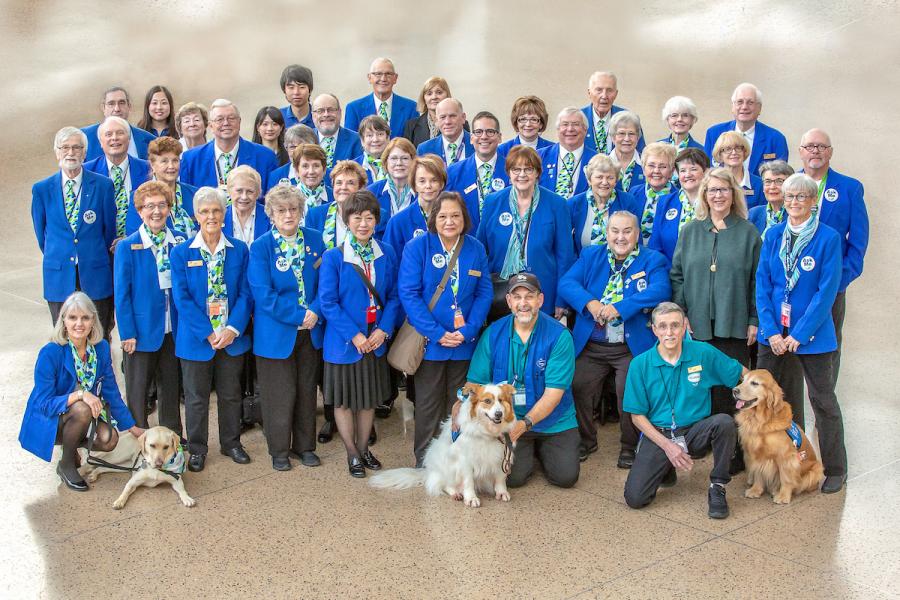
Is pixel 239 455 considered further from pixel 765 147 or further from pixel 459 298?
pixel 765 147

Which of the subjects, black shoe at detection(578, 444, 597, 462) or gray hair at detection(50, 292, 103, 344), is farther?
black shoe at detection(578, 444, 597, 462)

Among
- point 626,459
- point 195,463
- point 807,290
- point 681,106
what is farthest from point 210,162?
point 807,290

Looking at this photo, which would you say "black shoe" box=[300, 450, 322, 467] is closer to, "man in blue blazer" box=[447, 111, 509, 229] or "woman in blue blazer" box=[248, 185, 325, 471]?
"woman in blue blazer" box=[248, 185, 325, 471]

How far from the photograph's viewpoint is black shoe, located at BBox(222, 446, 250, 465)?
18.8 feet

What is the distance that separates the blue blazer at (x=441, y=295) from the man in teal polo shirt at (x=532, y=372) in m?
0.16

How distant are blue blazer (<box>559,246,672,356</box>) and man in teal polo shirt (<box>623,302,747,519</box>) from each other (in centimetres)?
42

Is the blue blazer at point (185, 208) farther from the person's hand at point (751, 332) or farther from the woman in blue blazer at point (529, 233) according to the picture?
the person's hand at point (751, 332)

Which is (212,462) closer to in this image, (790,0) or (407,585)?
(407,585)

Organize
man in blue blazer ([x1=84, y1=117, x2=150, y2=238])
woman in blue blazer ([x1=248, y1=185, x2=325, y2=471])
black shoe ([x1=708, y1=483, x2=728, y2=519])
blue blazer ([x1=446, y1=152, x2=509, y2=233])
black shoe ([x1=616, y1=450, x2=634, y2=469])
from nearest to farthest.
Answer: black shoe ([x1=708, y1=483, x2=728, y2=519])
woman in blue blazer ([x1=248, y1=185, x2=325, y2=471])
black shoe ([x1=616, y1=450, x2=634, y2=469])
blue blazer ([x1=446, y1=152, x2=509, y2=233])
man in blue blazer ([x1=84, y1=117, x2=150, y2=238])

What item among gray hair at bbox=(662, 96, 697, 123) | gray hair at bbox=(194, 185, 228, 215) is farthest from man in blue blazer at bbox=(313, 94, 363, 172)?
gray hair at bbox=(662, 96, 697, 123)

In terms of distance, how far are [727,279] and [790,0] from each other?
895 centimetres

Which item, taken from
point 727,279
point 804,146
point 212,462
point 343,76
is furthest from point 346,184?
point 343,76

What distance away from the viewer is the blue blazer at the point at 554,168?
6.47 metres

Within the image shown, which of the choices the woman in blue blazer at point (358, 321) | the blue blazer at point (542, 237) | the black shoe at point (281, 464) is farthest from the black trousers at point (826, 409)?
the black shoe at point (281, 464)
